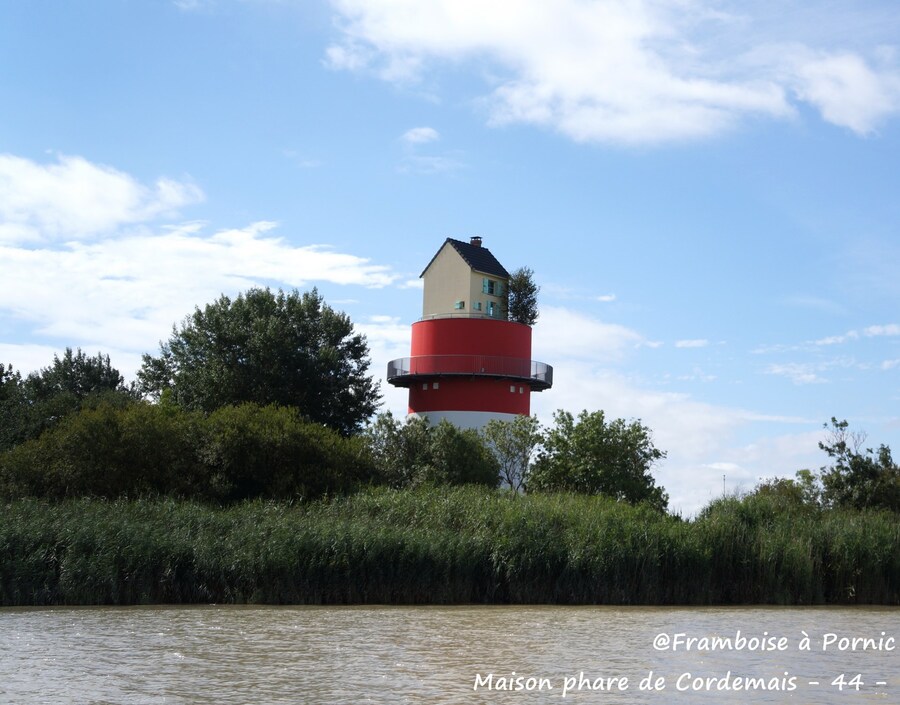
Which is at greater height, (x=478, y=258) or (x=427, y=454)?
(x=478, y=258)

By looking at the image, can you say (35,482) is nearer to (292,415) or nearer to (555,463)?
(292,415)

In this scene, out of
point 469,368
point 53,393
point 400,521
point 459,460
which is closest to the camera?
point 400,521

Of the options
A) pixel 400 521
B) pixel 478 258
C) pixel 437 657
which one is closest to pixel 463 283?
pixel 478 258

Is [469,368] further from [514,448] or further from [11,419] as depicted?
[11,419]

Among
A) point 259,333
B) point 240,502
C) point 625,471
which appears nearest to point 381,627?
point 240,502

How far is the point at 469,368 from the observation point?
125ft

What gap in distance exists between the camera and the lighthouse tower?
38469 millimetres

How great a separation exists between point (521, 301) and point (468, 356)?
461cm

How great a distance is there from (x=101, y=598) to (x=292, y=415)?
41.5 ft

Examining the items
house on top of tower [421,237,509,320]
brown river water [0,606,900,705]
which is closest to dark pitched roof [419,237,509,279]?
house on top of tower [421,237,509,320]

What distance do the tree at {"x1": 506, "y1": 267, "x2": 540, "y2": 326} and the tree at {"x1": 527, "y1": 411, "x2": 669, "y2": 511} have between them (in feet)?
27.4

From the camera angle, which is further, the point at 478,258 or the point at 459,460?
the point at 478,258

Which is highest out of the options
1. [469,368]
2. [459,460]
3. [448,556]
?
[469,368]

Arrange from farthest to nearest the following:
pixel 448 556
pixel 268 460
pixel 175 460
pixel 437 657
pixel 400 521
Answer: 1. pixel 268 460
2. pixel 175 460
3. pixel 400 521
4. pixel 448 556
5. pixel 437 657
